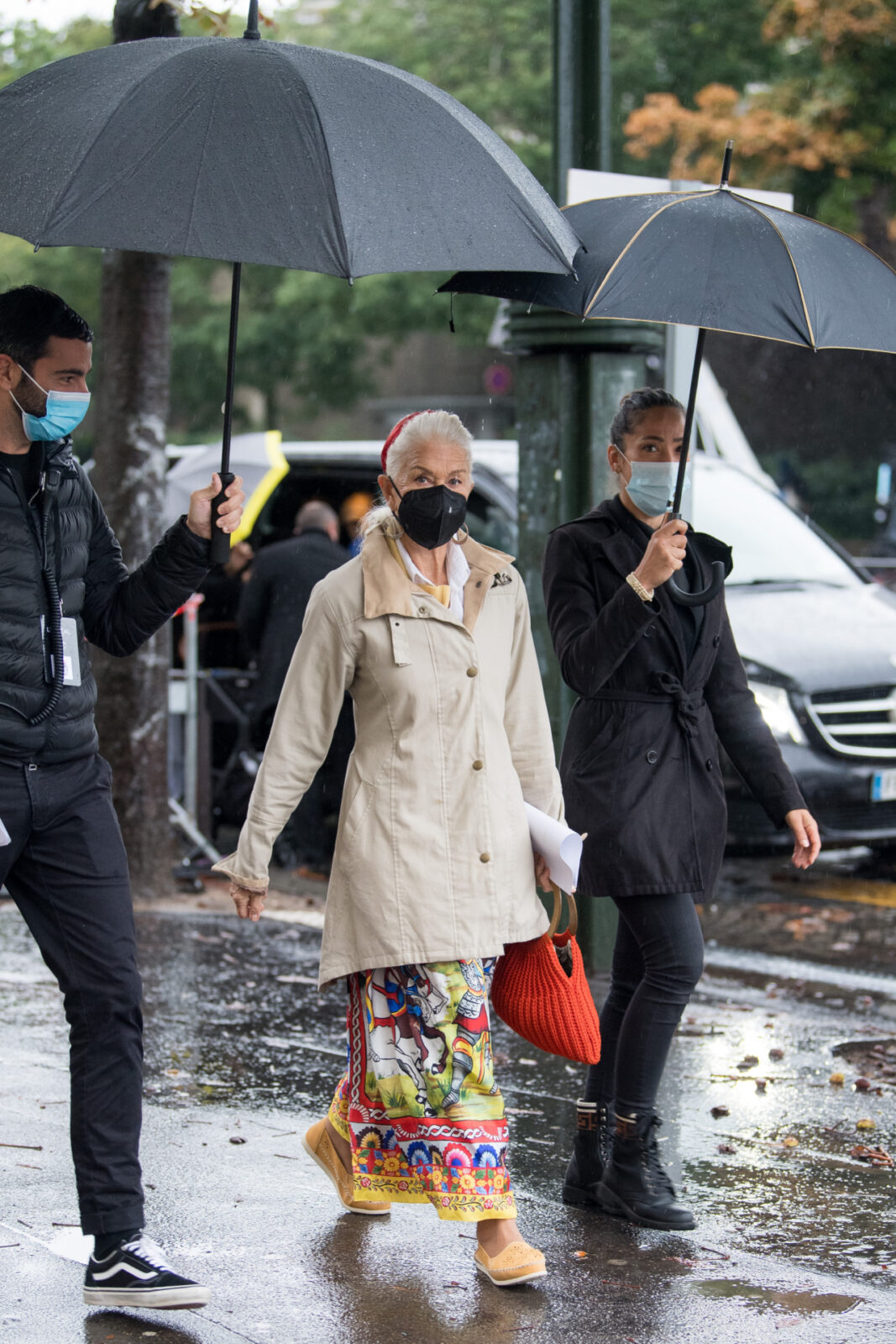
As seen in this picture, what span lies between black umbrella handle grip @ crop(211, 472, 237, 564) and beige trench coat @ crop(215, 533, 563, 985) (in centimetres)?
24

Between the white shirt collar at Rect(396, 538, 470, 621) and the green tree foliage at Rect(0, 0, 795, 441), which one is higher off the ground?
the green tree foliage at Rect(0, 0, 795, 441)

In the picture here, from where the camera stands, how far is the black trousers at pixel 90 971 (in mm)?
3871

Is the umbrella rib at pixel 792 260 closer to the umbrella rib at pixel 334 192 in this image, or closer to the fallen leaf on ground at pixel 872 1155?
the umbrella rib at pixel 334 192

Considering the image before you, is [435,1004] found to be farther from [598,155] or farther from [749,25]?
[749,25]

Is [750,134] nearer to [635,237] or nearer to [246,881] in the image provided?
[635,237]

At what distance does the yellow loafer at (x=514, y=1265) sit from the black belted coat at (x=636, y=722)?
0.91 meters

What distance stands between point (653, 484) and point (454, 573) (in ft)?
2.22

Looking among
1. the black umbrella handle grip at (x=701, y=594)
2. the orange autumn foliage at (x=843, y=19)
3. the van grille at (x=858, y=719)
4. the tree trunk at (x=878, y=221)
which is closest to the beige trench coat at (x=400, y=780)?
the black umbrella handle grip at (x=701, y=594)

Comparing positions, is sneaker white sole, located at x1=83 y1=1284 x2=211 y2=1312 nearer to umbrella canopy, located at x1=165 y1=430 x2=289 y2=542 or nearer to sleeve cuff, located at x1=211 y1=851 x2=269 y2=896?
sleeve cuff, located at x1=211 y1=851 x2=269 y2=896

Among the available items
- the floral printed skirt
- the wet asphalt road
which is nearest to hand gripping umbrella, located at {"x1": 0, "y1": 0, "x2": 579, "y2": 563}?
the floral printed skirt

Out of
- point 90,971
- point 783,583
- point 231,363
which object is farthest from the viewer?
point 783,583

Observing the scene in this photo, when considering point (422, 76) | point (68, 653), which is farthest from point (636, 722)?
point (422, 76)

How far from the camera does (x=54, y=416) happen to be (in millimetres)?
3818

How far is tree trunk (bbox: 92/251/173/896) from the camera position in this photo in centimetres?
841
